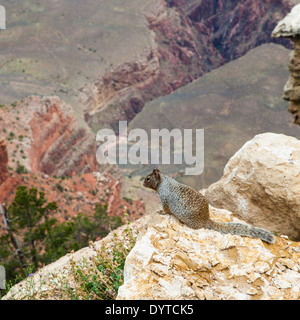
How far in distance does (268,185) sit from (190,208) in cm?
223

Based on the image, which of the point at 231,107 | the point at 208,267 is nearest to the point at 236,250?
the point at 208,267

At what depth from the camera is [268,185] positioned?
8305mm

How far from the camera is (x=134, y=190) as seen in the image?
52.8 metres

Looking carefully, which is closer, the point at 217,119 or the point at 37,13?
the point at 217,119

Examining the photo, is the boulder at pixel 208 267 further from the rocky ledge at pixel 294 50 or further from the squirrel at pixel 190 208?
the rocky ledge at pixel 294 50

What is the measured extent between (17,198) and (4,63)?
77.6 metres

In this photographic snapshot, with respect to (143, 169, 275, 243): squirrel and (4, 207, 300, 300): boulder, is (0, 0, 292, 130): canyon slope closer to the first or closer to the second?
(143, 169, 275, 243): squirrel

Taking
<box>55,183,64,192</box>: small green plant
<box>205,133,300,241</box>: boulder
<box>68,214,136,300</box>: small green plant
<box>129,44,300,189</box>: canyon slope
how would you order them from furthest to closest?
<box>129,44,300,189</box>: canyon slope < <box>55,183,64,192</box>: small green plant < <box>205,133,300,241</box>: boulder < <box>68,214,136,300</box>: small green plant

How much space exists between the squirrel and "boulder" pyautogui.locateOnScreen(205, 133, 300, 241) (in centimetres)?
171

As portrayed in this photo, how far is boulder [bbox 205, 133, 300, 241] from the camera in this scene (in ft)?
26.8

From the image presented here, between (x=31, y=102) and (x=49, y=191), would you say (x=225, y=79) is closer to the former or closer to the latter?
(x=31, y=102)

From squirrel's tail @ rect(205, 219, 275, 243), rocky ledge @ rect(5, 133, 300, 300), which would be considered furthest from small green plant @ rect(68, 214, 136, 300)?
squirrel's tail @ rect(205, 219, 275, 243)

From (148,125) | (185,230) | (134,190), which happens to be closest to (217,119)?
(148,125)

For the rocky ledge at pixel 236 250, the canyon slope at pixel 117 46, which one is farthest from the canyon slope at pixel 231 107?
the rocky ledge at pixel 236 250
